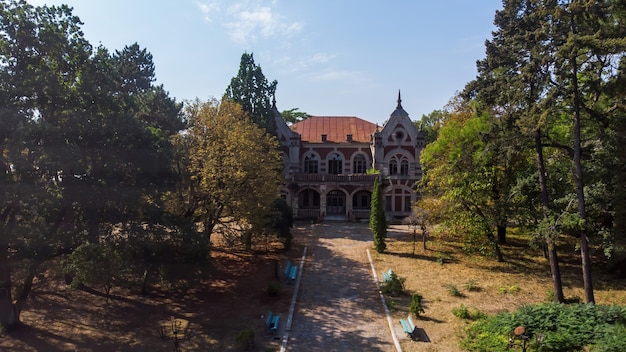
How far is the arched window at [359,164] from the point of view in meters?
40.2

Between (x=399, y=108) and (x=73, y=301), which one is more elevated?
(x=399, y=108)

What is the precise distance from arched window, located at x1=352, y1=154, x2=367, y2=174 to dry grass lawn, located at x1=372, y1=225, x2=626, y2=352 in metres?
15.4

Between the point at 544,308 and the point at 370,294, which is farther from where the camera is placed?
the point at 370,294

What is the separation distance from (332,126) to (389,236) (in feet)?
57.8

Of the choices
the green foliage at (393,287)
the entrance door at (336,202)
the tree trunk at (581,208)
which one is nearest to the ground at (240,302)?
the green foliage at (393,287)

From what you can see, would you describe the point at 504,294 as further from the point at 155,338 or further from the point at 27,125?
the point at 27,125

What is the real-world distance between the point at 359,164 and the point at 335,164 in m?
2.53

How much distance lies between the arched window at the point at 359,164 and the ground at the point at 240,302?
18.0 metres

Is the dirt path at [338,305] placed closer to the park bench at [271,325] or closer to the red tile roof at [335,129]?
the park bench at [271,325]

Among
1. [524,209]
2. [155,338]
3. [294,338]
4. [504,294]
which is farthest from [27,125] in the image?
[524,209]

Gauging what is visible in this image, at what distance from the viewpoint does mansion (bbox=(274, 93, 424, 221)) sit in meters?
35.2

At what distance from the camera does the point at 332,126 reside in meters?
42.2

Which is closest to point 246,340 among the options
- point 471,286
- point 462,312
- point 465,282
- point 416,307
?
point 416,307

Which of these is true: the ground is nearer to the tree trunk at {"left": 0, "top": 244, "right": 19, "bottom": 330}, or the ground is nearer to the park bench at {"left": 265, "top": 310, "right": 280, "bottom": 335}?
the park bench at {"left": 265, "top": 310, "right": 280, "bottom": 335}
